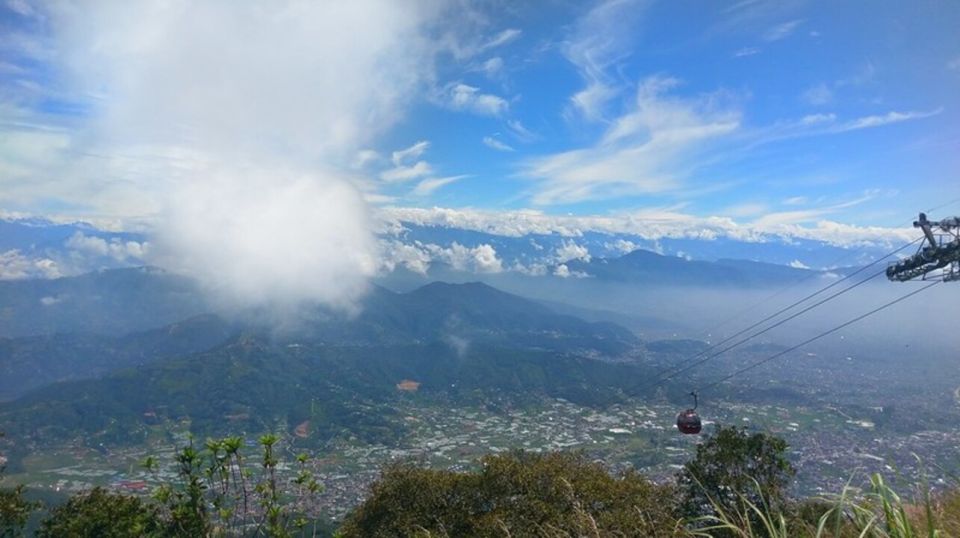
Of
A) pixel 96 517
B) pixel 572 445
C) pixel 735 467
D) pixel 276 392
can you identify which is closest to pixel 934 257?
pixel 735 467

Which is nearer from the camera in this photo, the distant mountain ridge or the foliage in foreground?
the foliage in foreground

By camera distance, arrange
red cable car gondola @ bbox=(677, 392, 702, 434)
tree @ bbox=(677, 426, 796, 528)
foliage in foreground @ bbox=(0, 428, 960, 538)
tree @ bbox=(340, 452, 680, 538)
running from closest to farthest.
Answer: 1. foliage in foreground @ bbox=(0, 428, 960, 538)
2. tree @ bbox=(340, 452, 680, 538)
3. tree @ bbox=(677, 426, 796, 528)
4. red cable car gondola @ bbox=(677, 392, 702, 434)

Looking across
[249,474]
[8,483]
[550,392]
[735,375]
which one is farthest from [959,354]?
[8,483]

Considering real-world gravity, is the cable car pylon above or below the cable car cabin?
above

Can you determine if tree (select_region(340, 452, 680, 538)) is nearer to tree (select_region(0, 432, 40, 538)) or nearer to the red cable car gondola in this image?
the red cable car gondola

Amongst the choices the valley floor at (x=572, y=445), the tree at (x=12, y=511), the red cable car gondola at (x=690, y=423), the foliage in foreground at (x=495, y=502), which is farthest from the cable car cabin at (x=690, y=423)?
the valley floor at (x=572, y=445)

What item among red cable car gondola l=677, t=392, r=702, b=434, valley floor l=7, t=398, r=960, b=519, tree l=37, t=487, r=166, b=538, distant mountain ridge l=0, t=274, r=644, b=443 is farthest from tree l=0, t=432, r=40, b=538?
distant mountain ridge l=0, t=274, r=644, b=443
